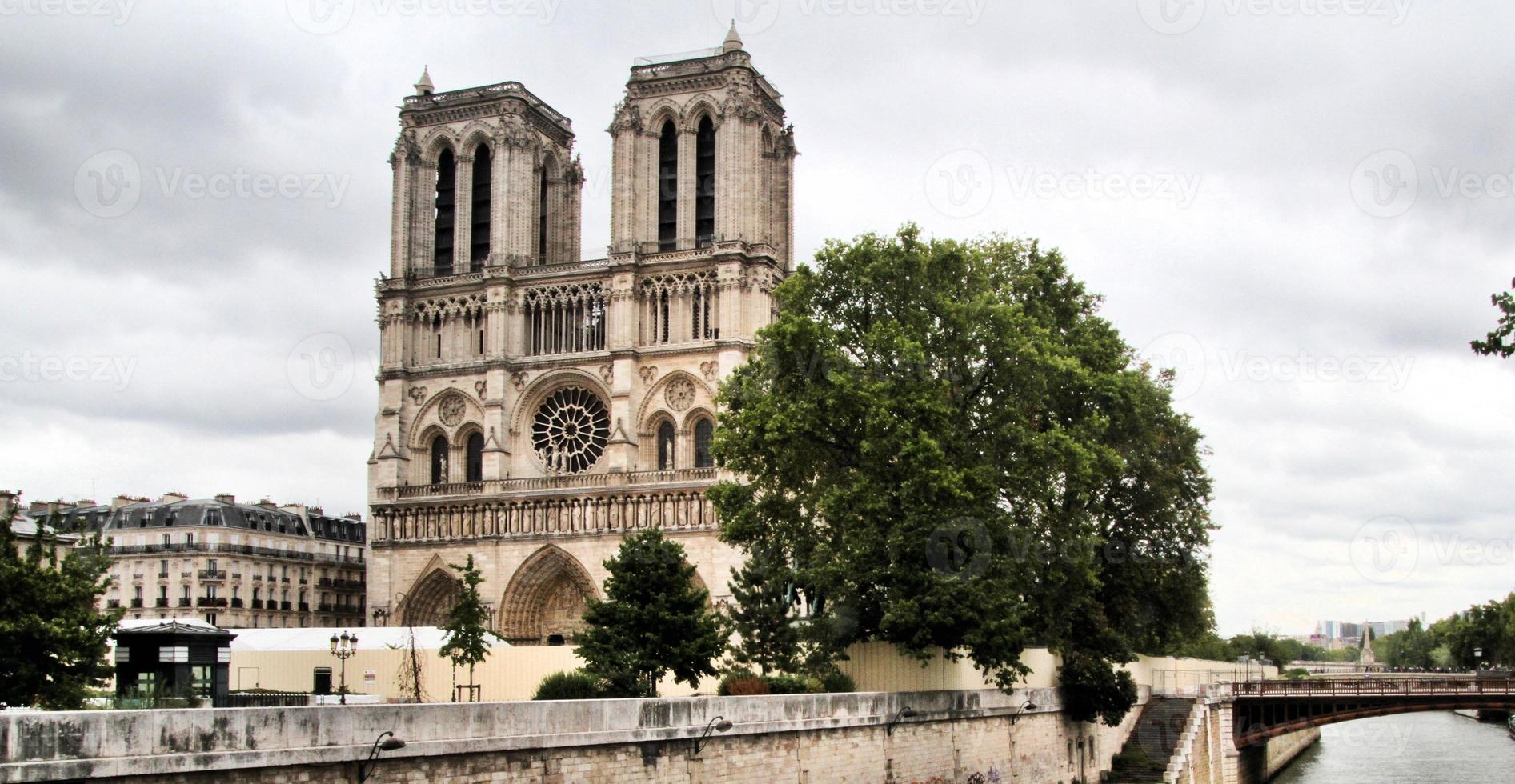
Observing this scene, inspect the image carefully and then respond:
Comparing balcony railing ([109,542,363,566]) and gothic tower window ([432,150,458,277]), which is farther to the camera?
balcony railing ([109,542,363,566])

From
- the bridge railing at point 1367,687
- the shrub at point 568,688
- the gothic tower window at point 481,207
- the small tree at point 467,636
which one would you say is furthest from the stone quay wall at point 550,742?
the gothic tower window at point 481,207

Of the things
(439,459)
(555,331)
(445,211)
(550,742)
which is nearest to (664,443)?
(555,331)

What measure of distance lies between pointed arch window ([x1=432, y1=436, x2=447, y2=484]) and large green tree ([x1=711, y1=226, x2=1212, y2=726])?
2935 cm

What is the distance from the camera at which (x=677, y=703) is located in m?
22.2

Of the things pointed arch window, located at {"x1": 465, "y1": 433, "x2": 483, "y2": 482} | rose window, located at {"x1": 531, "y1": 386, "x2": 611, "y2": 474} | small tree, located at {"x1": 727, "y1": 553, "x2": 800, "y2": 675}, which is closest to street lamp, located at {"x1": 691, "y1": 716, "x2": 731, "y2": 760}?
small tree, located at {"x1": 727, "y1": 553, "x2": 800, "y2": 675}

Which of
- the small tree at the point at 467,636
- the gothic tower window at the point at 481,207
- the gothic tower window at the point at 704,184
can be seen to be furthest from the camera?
the gothic tower window at the point at 481,207

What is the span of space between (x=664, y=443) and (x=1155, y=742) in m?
23.0

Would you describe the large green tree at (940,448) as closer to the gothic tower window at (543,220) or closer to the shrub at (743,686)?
the shrub at (743,686)

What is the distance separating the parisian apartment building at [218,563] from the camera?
65.3 m

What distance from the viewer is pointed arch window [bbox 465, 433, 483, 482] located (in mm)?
63469

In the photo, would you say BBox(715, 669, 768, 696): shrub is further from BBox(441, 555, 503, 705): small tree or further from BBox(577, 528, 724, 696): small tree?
BBox(441, 555, 503, 705): small tree

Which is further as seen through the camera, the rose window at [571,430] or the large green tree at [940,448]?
the rose window at [571,430]

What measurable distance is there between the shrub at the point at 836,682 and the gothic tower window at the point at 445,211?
37678 millimetres

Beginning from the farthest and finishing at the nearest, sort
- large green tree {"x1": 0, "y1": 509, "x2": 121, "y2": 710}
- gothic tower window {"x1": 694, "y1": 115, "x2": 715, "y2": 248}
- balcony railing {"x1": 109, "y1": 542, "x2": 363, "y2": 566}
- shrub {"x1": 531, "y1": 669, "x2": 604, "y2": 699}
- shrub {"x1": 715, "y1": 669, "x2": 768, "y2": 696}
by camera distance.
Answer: balcony railing {"x1": 109, "y1": 542, "x2": 363, "y2": 566}, gothic tower window {"x1": 694, "y1": 115, "x2": 715, "y2": 248}, shrub {"x1": 715, "y1": 669, "x2": 768, "y2": 696}, shrub {"x1": 531, "y1": 669, "x2": 604, "y2": 699}, large green tree {"x1": 0, "y1": 509, "x2": 121, "y2": 710}
